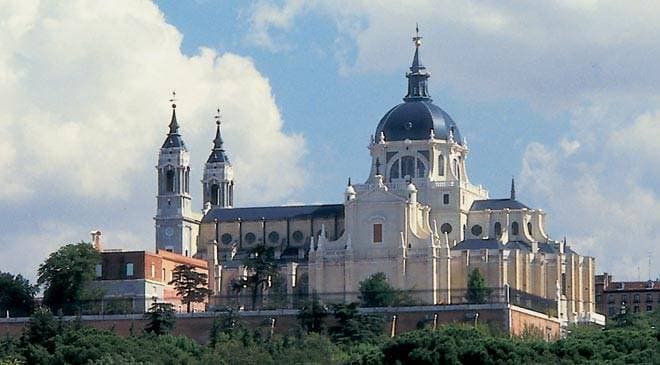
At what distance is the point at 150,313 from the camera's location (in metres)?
122

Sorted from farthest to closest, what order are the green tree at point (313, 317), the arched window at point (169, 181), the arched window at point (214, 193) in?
the arched window at point (214, 193), the arched window at point (169, 181), the green tree at point (313, 317)

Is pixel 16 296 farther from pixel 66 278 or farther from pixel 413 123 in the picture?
pixel 413 123

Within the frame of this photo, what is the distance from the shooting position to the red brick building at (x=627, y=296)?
170 metres

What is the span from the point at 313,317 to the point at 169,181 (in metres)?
38.7

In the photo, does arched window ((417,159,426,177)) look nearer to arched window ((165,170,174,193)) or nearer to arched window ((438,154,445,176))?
arched window ((438,154,445,176))

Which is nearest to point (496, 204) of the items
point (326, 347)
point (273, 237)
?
point (273, 237)

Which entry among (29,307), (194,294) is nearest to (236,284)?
(194,294)

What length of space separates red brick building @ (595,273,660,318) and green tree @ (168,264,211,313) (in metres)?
38.6

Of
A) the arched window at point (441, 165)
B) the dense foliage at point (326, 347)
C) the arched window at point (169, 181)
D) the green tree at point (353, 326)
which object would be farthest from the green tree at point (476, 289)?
the arched window at point (169, 181)

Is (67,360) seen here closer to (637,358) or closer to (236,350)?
(236,350)

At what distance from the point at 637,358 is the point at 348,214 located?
170ft

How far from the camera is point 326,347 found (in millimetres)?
109250

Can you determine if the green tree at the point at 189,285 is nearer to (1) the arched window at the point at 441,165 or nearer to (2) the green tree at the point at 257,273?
(2) the green tree at the point at 257,273

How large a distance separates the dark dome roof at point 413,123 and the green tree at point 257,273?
395 inches
